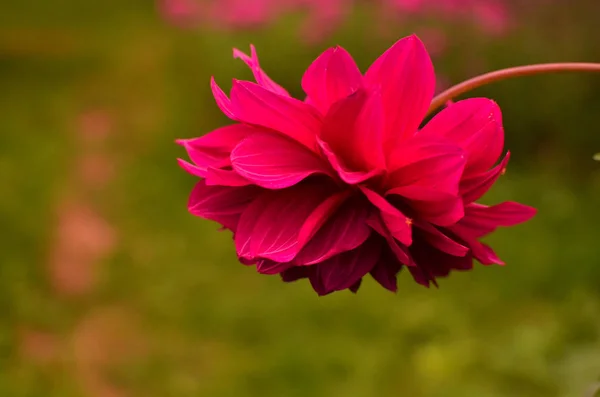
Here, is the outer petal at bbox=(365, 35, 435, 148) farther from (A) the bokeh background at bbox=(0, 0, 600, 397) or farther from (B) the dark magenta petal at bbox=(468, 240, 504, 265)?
(A) the bokeh background at bbox=(0, 0, 600, 397)

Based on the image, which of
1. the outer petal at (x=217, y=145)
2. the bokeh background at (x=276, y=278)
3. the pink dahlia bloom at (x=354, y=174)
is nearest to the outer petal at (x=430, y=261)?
the pink dahlia bloom at (x=354, y=174)

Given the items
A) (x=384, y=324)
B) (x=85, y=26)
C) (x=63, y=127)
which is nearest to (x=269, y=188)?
(x=384, y=324)

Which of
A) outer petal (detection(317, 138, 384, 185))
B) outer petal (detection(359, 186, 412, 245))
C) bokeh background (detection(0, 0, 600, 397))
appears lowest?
bokeh background (detection(0, 0, 600, 397))

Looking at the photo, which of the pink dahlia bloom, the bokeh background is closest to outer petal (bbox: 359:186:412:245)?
the pink dahlia bloom

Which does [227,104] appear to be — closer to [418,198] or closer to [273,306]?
[418,198]

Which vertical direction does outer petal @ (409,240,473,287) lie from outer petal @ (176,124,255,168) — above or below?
below

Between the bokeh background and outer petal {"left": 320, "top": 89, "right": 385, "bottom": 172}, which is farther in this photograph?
the bokeh background
